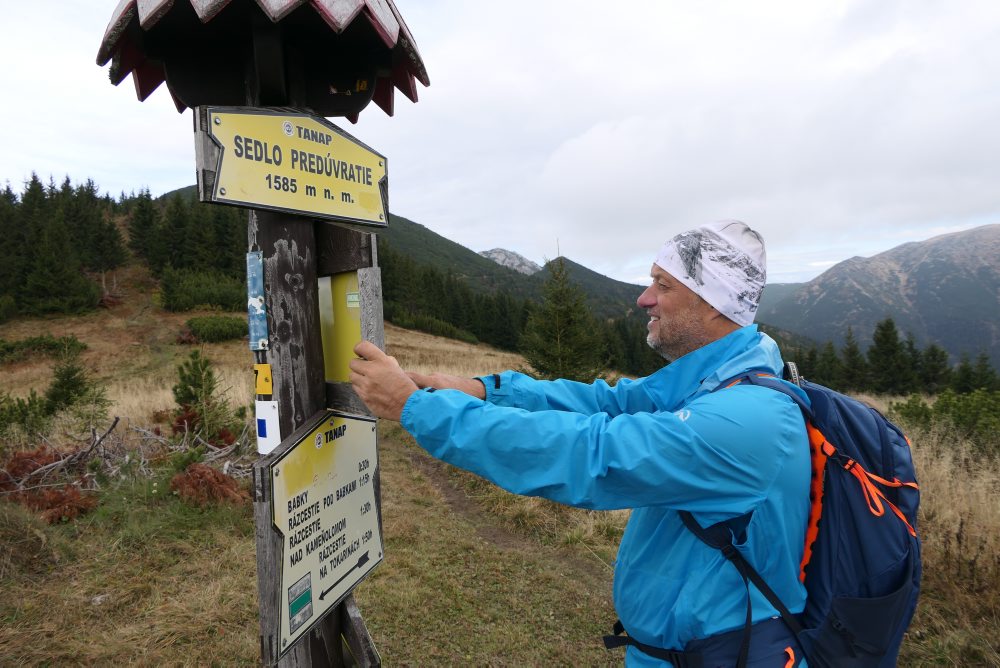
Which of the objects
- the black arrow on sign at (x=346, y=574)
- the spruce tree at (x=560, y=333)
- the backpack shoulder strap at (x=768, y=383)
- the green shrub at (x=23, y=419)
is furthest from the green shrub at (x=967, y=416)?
the green shrub at (x=23, y=419)

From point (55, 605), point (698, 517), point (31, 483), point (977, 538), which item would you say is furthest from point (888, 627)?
point (31, 483)

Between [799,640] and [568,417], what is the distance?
102 cm

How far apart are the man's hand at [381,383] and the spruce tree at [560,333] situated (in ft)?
31.8

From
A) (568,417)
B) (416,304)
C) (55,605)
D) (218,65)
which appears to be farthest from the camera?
(416,304)

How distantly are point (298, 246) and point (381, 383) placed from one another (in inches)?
25.6

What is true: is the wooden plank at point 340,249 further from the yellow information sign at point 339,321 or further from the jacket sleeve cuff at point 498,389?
the jacket sleeve cuff at point 498,389

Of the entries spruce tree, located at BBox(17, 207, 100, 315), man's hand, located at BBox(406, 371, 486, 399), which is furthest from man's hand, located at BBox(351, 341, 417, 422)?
spruce tree, located at BBox(17, 207, 100, 315)

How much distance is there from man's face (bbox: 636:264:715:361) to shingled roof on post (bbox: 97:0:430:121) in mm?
1327

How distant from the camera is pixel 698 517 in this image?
1562 mm

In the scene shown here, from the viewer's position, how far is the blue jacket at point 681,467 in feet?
4.58

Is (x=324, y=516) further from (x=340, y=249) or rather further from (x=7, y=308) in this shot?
(x=7, y=308)

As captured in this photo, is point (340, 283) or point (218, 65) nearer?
point (340, 283)

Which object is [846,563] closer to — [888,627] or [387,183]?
[888,627]

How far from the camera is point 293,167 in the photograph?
174 cm
